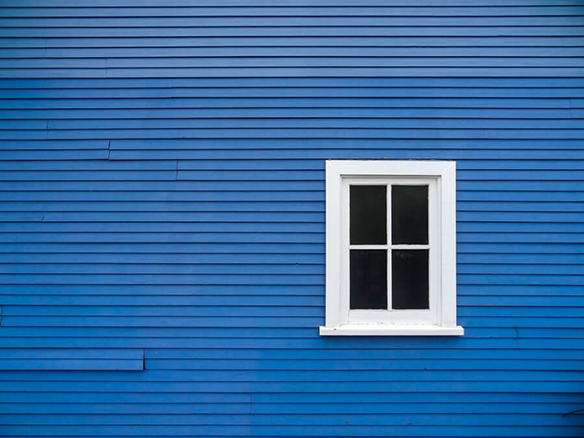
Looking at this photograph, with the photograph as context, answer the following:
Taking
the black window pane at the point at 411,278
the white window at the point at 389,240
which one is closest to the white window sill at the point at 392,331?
the white window at the point at 389,240

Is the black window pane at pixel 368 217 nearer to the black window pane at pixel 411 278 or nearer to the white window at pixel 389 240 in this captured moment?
the white window at pixel 389 240

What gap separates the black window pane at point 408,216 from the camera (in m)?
2.85

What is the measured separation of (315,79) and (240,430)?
2625mm

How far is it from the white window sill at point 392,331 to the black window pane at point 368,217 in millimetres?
615

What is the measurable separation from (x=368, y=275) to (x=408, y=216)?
0.53 meters

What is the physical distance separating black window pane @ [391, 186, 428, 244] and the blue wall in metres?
0.26

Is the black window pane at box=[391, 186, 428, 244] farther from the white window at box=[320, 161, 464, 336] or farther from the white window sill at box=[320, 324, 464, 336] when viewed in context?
the white window sill at box=[320, 324, 464, 336]

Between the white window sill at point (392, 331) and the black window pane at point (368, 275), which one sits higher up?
the black window pane at point (368, 275)

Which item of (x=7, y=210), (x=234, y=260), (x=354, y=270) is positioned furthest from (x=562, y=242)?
(x=7, y=210)

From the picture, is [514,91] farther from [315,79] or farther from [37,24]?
[37,24]

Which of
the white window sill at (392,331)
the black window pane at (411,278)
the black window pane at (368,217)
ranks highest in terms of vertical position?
the black window pane at (368,217)

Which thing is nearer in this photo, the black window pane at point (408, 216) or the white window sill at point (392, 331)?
the white window sill at point (392, 331)

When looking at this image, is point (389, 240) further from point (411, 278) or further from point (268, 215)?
point (268, 215)

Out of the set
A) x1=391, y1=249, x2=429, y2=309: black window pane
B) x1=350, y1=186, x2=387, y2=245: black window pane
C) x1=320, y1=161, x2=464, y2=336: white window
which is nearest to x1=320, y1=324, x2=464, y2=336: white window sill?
x1=320, y1=161, x2=464, y2=336: white window
